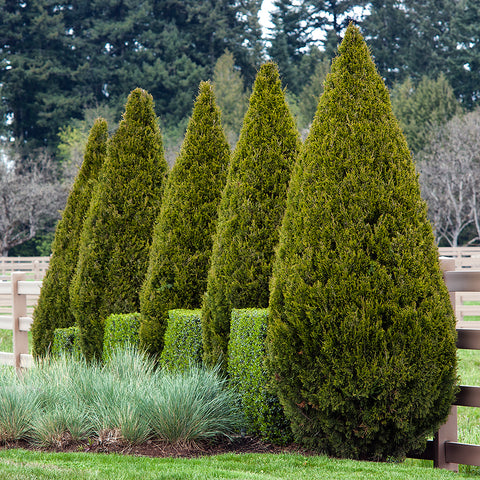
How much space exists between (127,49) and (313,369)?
52338 millimetres

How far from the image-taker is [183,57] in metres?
49.9

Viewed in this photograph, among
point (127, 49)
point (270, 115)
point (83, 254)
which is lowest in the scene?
point (83, 254)

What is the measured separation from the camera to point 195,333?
625 centimetres

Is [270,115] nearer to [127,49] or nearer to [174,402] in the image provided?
[174,402]

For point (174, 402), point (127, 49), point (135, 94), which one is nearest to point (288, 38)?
point (127, 49)

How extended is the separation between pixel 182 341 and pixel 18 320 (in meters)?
4.84

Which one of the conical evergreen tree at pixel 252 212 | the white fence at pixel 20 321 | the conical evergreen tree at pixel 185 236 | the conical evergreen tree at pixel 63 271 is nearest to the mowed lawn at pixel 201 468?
the conical evergreen tree at pixel 252 212

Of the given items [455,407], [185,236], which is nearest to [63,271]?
[185,236]

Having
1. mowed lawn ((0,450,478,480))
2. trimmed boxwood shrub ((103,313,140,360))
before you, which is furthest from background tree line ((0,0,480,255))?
mowed lawn ((0,450,478,480))

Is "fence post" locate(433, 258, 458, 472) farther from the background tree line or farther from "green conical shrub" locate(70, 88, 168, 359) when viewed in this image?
the background tree line

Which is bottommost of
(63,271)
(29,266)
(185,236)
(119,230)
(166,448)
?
(166,448)

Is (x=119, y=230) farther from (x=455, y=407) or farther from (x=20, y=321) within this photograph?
(x=455, y=407)

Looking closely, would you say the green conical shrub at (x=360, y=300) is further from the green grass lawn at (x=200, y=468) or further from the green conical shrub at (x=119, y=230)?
the green conical shrub at (x=119, y=230)

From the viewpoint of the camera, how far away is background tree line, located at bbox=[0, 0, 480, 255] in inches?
1880
